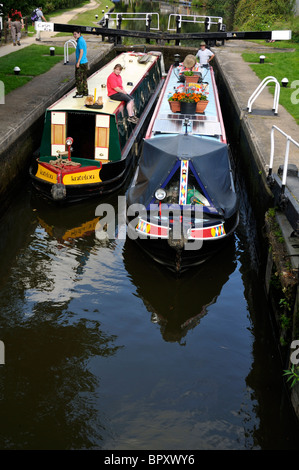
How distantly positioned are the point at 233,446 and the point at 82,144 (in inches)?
343

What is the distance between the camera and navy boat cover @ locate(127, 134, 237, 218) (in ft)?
33.7

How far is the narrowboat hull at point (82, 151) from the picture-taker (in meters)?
12.6

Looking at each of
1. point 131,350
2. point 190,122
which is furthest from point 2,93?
point 131,350

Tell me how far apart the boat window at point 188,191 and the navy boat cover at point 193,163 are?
21 cm

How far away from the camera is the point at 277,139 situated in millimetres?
13531

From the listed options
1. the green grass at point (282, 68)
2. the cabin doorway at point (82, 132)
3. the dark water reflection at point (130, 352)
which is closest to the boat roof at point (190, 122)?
the cabin doorway at point (82, 132)

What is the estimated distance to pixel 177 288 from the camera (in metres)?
9.96

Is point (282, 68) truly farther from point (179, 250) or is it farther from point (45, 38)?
point (179, 250)

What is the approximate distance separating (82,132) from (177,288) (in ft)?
17.3

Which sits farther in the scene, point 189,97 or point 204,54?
point 204,54

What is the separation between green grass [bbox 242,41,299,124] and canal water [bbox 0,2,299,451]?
704 centimetres

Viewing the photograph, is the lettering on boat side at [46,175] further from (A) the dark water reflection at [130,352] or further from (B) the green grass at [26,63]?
(B) the green grass at [26,63]
